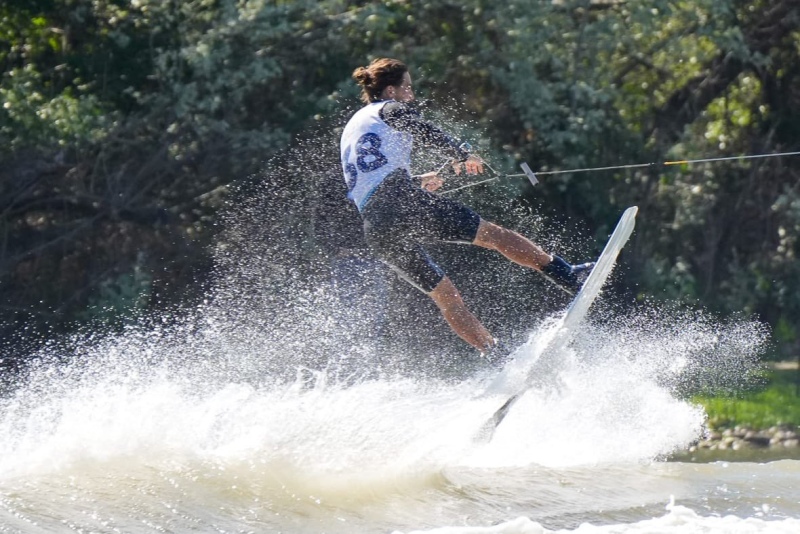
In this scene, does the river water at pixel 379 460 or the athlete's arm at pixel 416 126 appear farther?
the athlete's arm at pixel 416 126

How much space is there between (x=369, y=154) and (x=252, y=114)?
5520mm

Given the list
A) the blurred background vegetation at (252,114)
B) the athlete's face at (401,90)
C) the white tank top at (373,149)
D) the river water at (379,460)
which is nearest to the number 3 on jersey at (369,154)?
the white tank top at (373,149)

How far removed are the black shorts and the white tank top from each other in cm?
5

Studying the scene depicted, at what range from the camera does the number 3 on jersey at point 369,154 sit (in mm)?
6035

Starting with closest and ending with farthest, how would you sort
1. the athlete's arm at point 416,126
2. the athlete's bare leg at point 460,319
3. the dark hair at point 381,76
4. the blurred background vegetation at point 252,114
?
the athlete's arm at point 416,126 → the dark hair at point 381,76 → the athlete's bare leg at point 460,319 → the blurred background vegetation at point 252,114

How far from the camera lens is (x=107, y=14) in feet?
37.3

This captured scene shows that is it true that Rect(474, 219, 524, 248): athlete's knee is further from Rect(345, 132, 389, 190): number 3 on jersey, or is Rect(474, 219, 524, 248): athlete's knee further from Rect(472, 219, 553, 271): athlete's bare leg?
Rect(345, 132, 389, 190): number 3 on jersey

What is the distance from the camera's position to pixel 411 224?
237 inches

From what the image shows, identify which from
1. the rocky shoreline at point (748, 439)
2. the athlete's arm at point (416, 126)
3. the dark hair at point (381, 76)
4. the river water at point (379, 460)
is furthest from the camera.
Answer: the rocky shoreline at point (748, 439)

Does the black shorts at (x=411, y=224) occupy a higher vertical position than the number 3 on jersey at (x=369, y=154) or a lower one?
lower

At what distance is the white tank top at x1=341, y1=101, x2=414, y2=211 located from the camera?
603 cm

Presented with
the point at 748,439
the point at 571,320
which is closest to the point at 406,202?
the point at 571,320

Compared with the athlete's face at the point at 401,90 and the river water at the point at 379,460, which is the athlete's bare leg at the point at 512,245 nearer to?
the river water at the point at 379,460

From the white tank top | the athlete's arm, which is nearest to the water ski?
the athlete's arm
